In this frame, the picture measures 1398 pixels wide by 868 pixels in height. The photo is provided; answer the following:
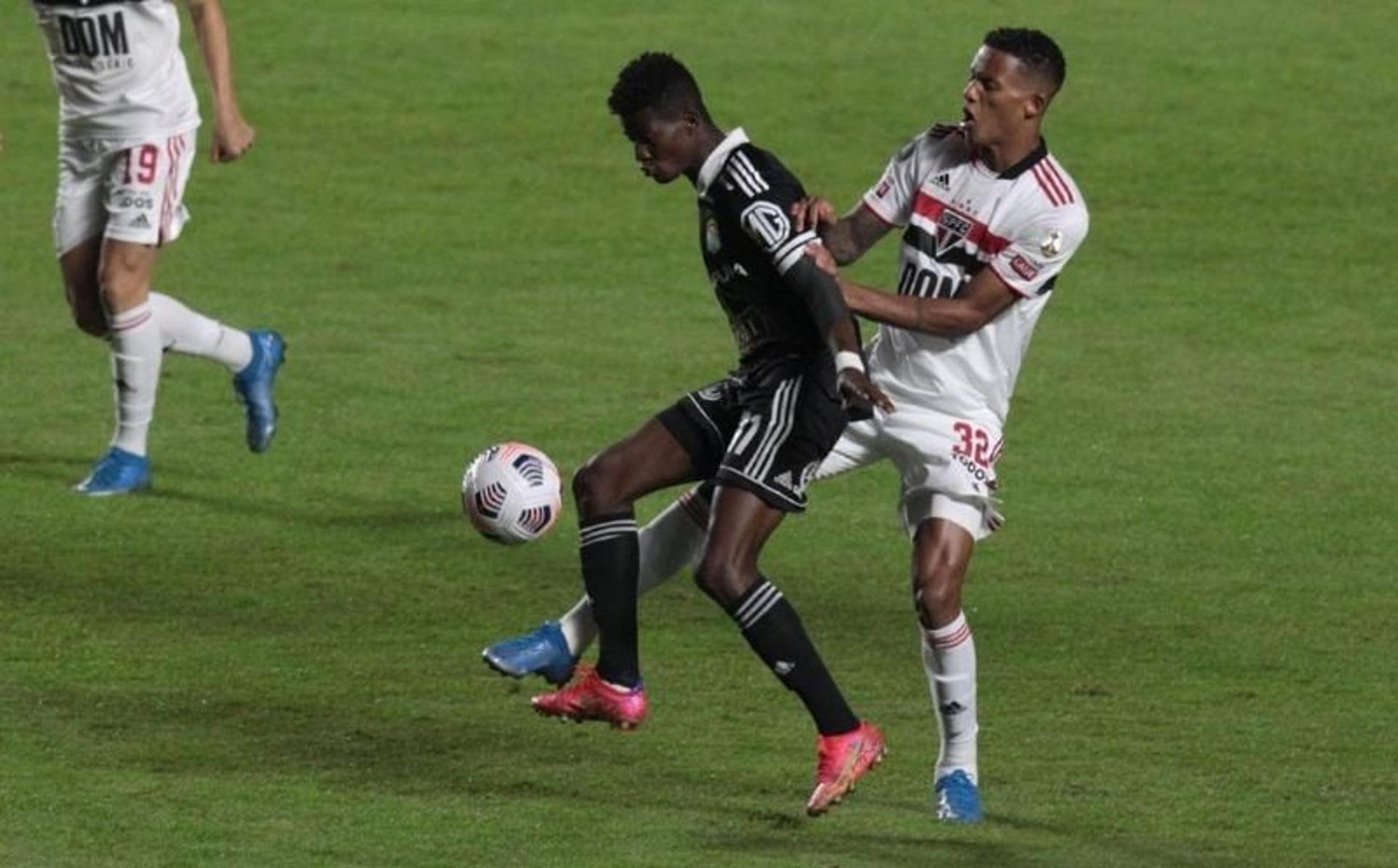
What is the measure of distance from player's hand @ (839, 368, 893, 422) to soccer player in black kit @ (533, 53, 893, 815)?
0.04 feet

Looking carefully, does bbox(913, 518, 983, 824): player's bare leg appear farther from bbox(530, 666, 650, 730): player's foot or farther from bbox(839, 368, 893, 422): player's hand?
bbox(530, 666, 650, 730): player's foot

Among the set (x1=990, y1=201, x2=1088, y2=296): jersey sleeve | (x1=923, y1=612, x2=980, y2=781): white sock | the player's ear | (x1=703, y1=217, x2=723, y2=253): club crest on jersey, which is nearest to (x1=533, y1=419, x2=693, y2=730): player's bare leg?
(x1=703, y1=217, x2=723, y2=253): club crest on jersey

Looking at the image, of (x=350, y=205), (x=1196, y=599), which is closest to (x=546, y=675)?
(x=1196, y=599)

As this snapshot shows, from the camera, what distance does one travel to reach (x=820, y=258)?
290 inches

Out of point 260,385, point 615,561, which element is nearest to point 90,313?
point 260,385

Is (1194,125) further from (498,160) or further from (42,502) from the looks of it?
(42,502)

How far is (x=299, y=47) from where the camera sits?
62.5 feet

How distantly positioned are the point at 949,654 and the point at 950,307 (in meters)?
0.83

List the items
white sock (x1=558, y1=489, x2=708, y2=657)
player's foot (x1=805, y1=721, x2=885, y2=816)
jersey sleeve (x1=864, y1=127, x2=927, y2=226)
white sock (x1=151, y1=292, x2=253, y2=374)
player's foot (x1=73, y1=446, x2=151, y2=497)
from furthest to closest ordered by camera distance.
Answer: white sock (x1=151, y1=292, x2=253, y2=374)
player's foot (x1=73, y1=446, x2=151, y2=497)
white sock (x1=558, y1=489, x2=708, y2=657)
jersey sleeve (x1=864, y1=127, x2=927, y2=226)
player's foot (x1=805, y1=721, x2=885, y2=816)

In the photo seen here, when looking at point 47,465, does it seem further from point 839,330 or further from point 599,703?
point 839,330

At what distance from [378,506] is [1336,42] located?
Answer: 10178mm

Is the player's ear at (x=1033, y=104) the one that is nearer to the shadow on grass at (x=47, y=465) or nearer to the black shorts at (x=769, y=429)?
the black shorts at (x=769, y=429)

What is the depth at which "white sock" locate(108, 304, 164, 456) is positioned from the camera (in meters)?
Result: 10.8

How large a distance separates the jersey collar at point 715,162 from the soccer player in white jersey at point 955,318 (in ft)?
0.76
